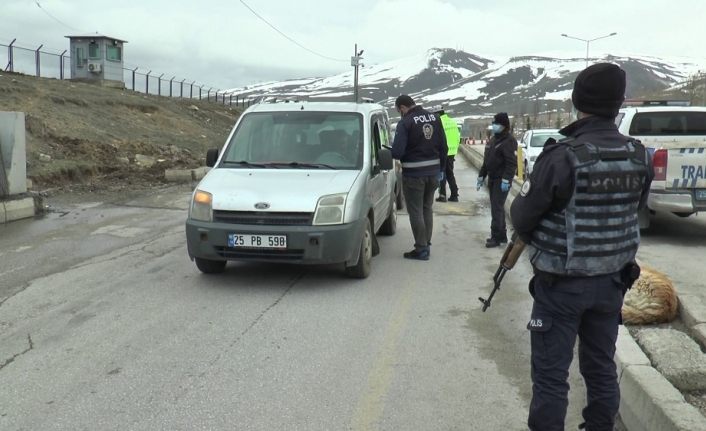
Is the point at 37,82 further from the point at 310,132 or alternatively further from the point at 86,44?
the point at 310,132

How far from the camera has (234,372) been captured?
421 cm

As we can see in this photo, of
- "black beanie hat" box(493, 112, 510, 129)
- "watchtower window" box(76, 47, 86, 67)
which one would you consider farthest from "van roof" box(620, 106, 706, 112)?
"watchtower window" box(76, 47, 86, 67)

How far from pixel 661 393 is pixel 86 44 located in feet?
124

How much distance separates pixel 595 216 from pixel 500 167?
5596 mm

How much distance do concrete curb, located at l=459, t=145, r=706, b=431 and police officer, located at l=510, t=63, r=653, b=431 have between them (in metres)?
0.35

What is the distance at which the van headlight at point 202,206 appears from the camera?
618 centimetres

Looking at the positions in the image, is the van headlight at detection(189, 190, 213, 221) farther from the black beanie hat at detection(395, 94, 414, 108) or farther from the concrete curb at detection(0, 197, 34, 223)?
the concrete curb at detection(0, 197, 34, 223)

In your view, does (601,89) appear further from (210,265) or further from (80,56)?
(80,56)

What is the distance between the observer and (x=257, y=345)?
186 inches

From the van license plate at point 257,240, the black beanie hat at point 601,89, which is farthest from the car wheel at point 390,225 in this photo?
the black beanie hat at point 601,89

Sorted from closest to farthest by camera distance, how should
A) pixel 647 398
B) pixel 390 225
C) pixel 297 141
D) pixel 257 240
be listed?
pixel 647 398
pixel 257 240
pixel 297 141
pixel 390 225

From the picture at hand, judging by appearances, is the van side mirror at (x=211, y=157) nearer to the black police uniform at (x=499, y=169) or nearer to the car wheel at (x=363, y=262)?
the car wheel at (x=363, y=262)

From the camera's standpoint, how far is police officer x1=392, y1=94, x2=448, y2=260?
738cm

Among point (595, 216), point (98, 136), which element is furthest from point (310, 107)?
point (98, 136)
